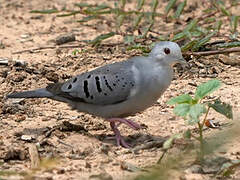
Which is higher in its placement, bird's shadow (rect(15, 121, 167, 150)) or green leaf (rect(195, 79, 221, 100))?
green leaf (rect(195, 79, 221, 100))

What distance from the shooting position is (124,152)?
4086 millimetres

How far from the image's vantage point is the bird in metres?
4.16

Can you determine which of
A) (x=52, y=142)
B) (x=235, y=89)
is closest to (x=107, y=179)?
(x=52, y=142)

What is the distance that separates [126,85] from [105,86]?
0.18 metres

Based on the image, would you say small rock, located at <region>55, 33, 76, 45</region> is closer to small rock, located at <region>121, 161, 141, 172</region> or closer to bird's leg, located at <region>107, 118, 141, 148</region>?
bird's leg, located at <region>107, 118, 141, 148</region>

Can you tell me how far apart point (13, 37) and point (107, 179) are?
4063 millimetres

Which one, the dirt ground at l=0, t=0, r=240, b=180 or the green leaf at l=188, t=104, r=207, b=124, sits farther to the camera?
the dirt ground at l=0, t=0, r=240, b=180

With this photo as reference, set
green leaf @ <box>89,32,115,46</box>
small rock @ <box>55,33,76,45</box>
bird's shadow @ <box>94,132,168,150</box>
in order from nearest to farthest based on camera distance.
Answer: bird's shadow @ <box>94,132,168,150</box>, green leaf @ <box>89,32,115,46</box>, small rock @ <box>55,33,76,45</box>

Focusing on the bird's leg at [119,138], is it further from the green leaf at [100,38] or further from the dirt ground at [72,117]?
the green leaf at [100,38]

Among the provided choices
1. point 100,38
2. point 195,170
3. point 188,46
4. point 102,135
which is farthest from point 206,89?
point 100,38

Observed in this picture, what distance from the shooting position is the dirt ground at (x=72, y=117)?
379 cm

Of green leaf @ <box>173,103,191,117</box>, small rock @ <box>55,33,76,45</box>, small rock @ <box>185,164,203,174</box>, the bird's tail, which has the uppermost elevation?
green leaf @ <box>173,103,191,117</box>

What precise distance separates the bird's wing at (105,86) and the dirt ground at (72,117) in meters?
0.29

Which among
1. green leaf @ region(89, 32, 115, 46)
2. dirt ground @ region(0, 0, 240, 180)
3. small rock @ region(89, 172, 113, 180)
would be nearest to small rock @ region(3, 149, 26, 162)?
dirt ground @ region(0, 0, 240, 180)
